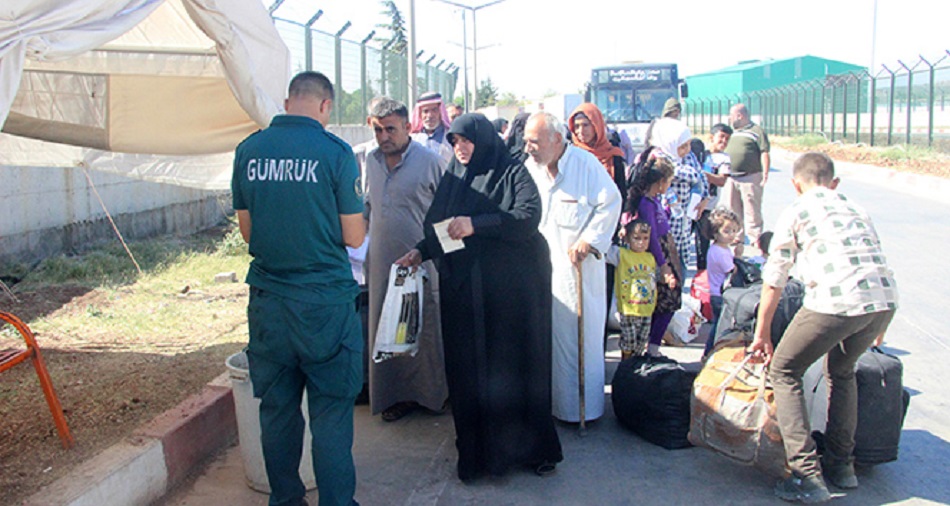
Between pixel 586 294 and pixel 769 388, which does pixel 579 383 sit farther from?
pixel 769 388

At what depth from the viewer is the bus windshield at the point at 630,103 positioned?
19469mm

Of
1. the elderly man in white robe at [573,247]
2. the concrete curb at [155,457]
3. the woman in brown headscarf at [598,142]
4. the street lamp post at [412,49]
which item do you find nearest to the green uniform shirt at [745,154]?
the woman in brown headscarf at [598,142]

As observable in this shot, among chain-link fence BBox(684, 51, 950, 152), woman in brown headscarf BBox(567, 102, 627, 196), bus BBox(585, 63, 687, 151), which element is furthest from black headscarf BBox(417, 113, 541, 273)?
chain-link fence BBox(684, 51, 950, 152)

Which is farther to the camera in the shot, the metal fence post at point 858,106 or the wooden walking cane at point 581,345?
the metal fence post at point 858,106

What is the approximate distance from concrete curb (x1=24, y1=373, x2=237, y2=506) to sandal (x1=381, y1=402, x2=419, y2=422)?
2.95ft

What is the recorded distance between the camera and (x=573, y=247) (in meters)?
4.41

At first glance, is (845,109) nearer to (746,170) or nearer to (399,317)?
(746,170)

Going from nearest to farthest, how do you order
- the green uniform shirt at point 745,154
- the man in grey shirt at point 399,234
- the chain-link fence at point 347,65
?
the man in grey shirt at point 399,234 < the green uniform shirt at point 745,154 < the chain-link fence at point 347,65

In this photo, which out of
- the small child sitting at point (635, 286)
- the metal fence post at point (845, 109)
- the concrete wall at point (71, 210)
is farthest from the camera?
the metal fence post at point (845, 109)

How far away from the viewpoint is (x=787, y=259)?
362 cm

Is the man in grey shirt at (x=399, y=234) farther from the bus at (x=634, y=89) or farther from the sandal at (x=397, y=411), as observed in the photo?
the bus at (x=634, y=89)

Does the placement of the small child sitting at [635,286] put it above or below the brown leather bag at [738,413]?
above

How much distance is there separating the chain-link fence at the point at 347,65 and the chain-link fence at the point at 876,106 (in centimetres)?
1401

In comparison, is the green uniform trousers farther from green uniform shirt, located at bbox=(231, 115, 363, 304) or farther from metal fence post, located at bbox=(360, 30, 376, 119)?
metal fence post, located at bbox=(360, 30, 376, 119)
